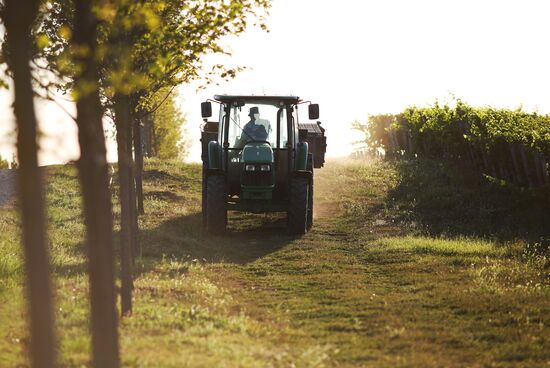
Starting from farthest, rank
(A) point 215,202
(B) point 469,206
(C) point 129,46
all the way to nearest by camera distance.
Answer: (B) point 469,206, (A) point 215,202, (C) point 129,46

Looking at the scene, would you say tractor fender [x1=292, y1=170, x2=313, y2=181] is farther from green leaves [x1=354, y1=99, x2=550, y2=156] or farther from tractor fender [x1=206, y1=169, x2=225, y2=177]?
green leaves [x1=354, y1=99, x2=550, y2=156]

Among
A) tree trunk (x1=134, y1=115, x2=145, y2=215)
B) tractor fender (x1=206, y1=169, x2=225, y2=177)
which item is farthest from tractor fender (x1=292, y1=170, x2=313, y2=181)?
tree trunk (x1=134, y1=115, x2=145, y2=215)

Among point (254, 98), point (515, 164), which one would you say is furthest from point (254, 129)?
point (515, 164)

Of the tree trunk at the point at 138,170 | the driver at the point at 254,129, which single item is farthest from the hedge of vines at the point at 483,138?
the tree trunk at the point at 138,170

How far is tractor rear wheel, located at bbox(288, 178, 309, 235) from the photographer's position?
691 inches

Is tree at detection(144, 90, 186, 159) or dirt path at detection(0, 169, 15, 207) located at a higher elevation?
tree at detection(144, 90, 186, 159)

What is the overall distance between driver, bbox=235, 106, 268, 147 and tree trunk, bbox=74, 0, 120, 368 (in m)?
10.7

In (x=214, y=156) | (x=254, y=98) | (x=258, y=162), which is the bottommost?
(x=258, y=162)

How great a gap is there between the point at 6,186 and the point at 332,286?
15219 millimetres

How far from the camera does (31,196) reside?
6688mm

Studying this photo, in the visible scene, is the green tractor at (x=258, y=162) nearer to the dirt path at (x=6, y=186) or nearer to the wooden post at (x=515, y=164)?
the wooden post at (x=515, y=164)

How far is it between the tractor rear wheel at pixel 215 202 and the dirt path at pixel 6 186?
7.13m

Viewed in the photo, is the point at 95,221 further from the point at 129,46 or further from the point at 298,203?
the point at 298,203

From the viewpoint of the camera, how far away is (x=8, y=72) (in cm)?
905
